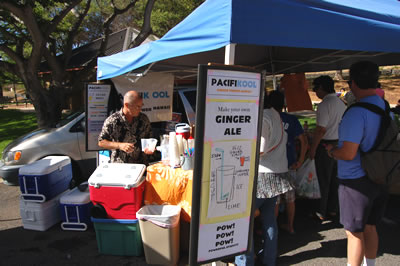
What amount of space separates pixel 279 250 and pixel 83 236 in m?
2.52

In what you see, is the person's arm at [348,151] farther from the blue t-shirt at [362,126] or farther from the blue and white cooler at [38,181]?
the blue and white cooler at [38,181]

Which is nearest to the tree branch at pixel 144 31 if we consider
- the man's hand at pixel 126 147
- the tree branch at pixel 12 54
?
the tree branch at pixel 12 54

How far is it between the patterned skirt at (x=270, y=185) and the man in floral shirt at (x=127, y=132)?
154 cm

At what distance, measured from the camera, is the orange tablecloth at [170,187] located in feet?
10.4

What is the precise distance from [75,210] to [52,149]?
6.36 ft

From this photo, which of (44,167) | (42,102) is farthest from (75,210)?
(42,102)

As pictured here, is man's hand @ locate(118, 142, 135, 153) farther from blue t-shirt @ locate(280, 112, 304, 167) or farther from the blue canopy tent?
blue t-shirt @ locate(280, 112, 304, 167)

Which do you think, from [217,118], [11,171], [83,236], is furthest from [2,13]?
[217,118]

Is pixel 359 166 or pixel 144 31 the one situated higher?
pixel 144 31

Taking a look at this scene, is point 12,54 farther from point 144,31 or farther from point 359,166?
point 359,166

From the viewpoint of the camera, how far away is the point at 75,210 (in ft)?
13.0

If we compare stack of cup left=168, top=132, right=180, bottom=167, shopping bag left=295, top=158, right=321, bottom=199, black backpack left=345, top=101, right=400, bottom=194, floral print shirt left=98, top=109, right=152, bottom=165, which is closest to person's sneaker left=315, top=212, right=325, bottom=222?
shopping bag left=295, top=158, right=321, bottom=199

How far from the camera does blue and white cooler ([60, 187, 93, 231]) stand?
3.90 meters

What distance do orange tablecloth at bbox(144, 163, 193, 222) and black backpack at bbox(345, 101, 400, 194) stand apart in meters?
1.71
